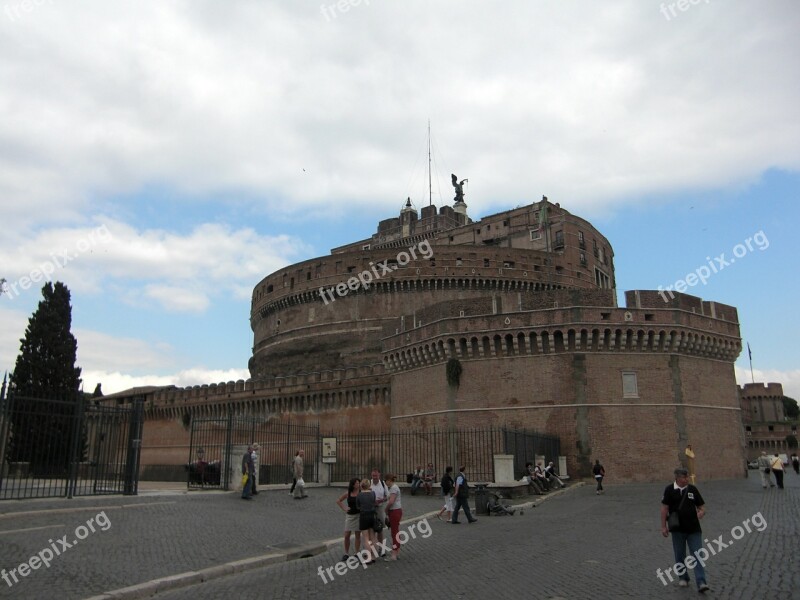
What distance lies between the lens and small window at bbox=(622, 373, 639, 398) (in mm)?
23500

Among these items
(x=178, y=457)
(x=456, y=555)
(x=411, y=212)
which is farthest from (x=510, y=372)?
(x=411, y=212)

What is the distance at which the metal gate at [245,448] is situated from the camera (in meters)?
18.4

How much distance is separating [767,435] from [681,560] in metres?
61.8

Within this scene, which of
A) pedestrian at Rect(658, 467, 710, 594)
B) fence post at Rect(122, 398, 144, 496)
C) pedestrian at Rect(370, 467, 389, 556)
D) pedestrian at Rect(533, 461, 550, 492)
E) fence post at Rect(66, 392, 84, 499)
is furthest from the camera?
pedestrian at Rect(533, 461, 550, 492)

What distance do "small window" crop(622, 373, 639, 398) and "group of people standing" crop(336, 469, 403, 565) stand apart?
15979 millimetres

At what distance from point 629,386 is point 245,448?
14227 mm

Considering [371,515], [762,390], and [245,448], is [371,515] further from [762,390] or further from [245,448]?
[762,390]

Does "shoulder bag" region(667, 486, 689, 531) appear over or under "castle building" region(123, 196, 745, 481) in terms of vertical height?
under

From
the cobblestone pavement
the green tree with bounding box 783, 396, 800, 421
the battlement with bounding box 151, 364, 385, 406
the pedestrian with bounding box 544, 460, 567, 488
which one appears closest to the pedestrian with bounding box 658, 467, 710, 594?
the cobblestone pavement

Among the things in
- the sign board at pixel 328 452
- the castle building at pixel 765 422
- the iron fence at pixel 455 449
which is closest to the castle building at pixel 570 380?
the iron fence at pixel 455 449

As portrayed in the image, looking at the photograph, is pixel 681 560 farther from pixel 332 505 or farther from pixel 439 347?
pixel 439 347

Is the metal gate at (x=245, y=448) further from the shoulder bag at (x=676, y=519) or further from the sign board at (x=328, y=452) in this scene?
the shoulder bag at (x=676, y=519)

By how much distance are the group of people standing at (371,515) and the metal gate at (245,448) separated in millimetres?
8701

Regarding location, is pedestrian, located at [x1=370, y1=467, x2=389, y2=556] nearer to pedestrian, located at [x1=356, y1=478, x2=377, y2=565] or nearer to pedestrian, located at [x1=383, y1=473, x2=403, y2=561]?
pedestrian, located at [x1=383, y1=473, x2=403, y2=561]
